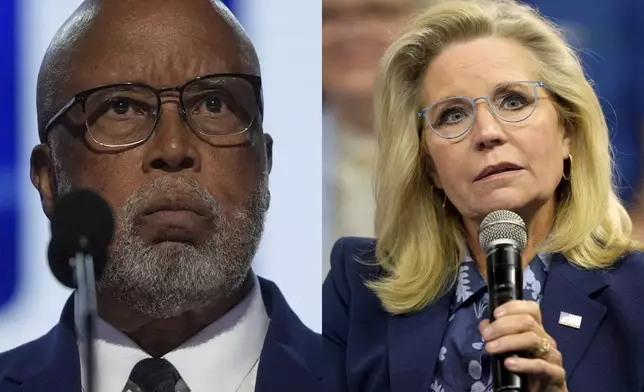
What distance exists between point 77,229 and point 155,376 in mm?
572

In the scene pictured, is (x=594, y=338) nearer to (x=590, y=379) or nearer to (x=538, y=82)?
(x=590, y=379)

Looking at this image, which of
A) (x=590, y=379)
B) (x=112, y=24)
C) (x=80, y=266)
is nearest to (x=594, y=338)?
(x=590, y=379)

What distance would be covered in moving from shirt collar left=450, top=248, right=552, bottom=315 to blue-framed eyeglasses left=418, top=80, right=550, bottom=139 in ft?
1.26

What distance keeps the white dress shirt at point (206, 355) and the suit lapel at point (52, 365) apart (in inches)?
1.4

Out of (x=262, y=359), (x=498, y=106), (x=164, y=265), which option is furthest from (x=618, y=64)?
(x=164, y=265)

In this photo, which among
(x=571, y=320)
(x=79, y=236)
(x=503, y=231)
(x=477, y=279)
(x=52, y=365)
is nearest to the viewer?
(x=503, y=231)

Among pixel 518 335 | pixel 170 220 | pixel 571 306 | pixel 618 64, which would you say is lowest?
pixel 518 335

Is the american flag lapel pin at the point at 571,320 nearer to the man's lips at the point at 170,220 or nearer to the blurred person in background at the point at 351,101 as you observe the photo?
the blurred person in background at the point at 351,101

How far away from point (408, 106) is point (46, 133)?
3.52ft

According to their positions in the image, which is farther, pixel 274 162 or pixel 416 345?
pixel 274 162

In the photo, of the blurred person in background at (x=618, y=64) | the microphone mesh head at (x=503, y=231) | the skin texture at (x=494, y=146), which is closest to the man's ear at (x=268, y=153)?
the skin texture at (x=494, y=146)

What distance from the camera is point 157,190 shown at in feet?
9.02

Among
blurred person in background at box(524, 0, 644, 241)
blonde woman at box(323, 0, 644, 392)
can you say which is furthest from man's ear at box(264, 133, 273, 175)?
blurred person in background at box(524, 0, 644, 241)

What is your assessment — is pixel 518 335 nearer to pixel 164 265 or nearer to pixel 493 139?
pixel 493 139
